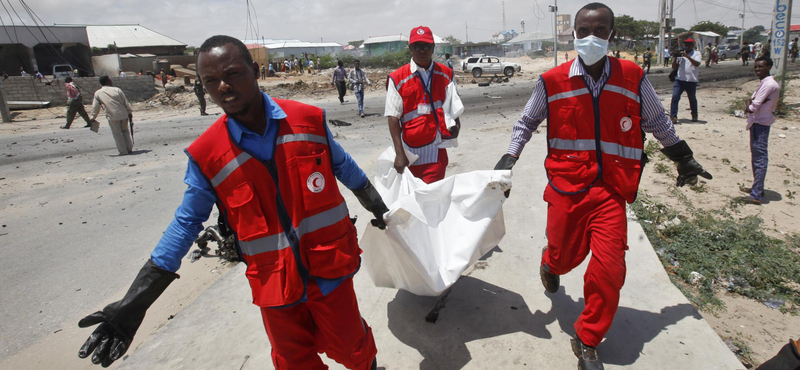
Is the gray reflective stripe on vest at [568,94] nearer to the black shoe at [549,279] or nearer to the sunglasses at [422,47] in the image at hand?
the black shoe at [549,279]

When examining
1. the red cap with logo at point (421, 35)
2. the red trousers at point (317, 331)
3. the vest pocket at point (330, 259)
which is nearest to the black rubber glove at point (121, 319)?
the red trousers at point (317, 331)

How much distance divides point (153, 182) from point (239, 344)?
5743mm

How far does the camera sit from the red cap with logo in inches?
147

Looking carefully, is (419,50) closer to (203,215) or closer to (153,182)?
(203,215)

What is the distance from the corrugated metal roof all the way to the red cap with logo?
158ft

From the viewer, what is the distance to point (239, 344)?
9.25 ft

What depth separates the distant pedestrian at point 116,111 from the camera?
9.41m

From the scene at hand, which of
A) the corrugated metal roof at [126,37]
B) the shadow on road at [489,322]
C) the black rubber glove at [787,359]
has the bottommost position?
the shadow on road at [489,322]

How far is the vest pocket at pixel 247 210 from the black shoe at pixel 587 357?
5.86 feet

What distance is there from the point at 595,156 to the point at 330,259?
1609 millimetres

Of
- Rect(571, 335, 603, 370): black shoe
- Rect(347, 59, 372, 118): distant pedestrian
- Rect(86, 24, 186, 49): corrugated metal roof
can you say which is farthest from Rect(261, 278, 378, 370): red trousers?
Rect(86, 24, 186, 49): corrugated metal roof

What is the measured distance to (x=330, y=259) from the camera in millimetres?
1871

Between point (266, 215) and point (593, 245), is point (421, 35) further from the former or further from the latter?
point (266, 215)

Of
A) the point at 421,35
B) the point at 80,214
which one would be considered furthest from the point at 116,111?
the point at 421,35
